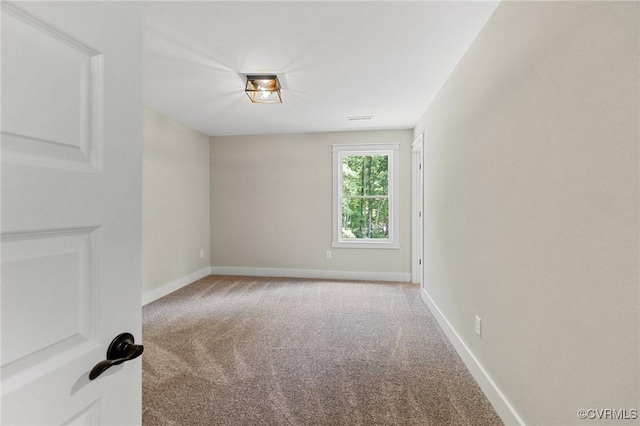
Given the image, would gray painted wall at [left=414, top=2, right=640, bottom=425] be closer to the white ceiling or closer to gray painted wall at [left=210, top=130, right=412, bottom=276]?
the white ceiling

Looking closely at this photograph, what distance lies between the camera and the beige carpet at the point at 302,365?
1862 mm

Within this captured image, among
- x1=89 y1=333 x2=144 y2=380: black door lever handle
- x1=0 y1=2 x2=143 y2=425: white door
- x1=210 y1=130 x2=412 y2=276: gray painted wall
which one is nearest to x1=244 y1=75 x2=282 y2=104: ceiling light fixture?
x1=210 y1=130 x2=412 y2=276: gray painted wall

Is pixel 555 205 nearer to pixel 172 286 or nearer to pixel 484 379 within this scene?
pixel 484 379

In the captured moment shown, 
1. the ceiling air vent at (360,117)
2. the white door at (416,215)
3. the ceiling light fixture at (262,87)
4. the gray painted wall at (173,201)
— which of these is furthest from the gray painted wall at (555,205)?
the gray painted wall at (173,201)

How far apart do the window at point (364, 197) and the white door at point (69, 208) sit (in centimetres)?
442

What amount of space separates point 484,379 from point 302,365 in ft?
4.16

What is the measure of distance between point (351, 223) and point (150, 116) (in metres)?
3.25

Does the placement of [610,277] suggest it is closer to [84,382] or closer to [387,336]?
[84,382]

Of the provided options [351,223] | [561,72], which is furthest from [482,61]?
[351,223]

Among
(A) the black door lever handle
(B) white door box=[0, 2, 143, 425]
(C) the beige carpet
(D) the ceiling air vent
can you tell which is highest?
(D) the ceiling air vent

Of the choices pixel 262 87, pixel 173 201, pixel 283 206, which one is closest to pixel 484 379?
pixel 262 87

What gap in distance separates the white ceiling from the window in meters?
1.22

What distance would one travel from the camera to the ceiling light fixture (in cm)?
282

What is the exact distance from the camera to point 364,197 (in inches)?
201
